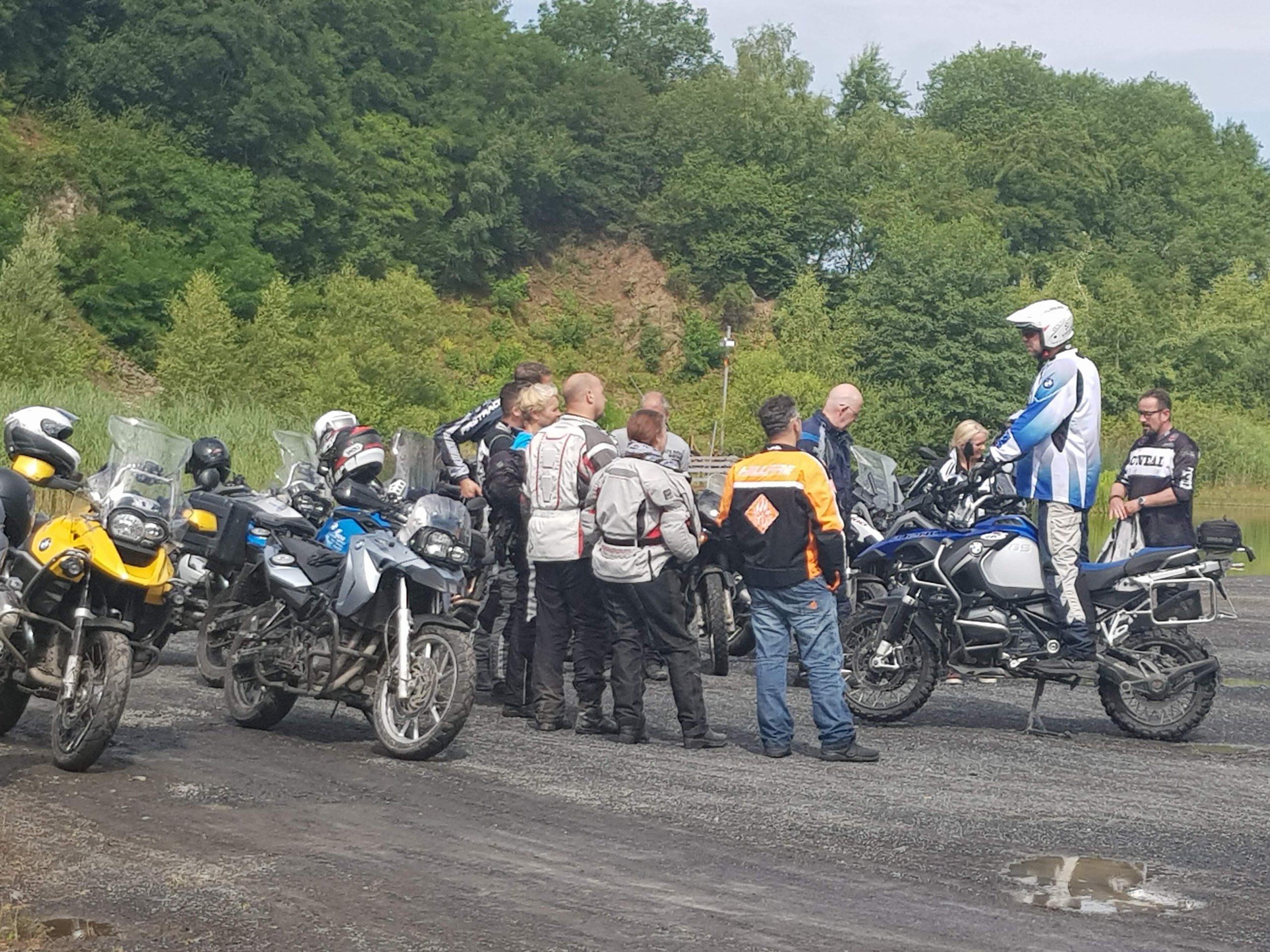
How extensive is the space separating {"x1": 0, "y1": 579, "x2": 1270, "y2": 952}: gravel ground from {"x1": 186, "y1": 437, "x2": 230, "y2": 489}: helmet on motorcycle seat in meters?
2.29

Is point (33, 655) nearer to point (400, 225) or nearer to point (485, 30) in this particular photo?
point (400, 225)

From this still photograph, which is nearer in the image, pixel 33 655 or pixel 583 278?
pixel 33 655

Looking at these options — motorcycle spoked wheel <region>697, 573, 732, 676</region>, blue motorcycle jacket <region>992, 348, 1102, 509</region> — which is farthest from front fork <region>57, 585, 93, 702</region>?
motorcycle spoked wheel <region>697, 573, 732, 676</region>

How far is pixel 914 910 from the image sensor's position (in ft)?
19.7

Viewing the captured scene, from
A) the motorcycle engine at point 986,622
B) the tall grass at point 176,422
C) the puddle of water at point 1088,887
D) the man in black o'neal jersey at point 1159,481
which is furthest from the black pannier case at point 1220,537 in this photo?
the tall grass at point 176,422

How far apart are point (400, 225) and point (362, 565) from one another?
83390mm

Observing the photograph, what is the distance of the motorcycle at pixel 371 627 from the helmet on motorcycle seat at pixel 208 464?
242 cm

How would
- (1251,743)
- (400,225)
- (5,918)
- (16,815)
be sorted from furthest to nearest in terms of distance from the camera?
(400,225)
(1251,743)
(16,815)
(5,918)

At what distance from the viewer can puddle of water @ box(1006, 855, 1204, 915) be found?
6.18m

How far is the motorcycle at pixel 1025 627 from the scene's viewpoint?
995cm

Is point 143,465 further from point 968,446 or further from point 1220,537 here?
point 968,446

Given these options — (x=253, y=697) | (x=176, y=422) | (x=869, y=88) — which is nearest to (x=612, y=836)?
(x=253, y=697)

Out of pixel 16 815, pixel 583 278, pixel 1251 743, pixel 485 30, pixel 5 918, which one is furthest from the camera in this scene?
pixel 485 30

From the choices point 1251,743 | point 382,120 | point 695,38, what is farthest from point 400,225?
point 1251,743
